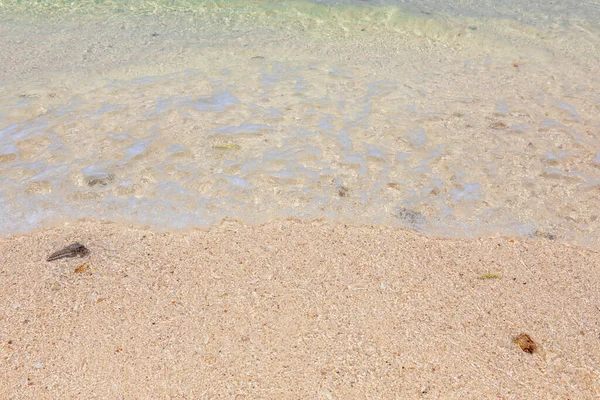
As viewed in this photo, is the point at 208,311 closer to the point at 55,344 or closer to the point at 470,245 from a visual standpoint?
the point at 55,344

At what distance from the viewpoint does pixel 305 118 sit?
472 centimetres

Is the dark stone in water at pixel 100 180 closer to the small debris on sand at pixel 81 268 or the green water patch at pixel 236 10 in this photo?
the small debris on sand at pixel 81 268

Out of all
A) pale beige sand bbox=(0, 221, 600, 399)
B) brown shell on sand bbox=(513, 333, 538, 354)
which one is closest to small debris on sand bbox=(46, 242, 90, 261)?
pale beige sand bbox=(0, 221, 600, 399)

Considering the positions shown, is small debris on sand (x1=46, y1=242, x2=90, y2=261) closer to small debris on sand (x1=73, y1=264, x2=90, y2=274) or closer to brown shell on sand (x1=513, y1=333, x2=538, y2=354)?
→ small debris on sand (x1=73, y1=264, x2=90, y2=274)

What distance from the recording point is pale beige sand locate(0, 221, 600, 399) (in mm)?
2393

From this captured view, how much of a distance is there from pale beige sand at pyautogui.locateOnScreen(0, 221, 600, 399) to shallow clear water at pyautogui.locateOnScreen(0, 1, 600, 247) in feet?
0.92

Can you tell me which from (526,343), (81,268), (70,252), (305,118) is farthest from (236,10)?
(526,343)

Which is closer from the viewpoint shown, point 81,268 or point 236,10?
point 81,268

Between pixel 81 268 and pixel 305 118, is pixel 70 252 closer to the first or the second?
pixel 81 268

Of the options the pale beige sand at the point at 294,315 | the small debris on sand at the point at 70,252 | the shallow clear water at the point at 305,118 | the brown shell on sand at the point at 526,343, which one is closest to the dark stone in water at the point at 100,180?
the shallow clear water at the point at 305,118

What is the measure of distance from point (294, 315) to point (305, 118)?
2.33 m

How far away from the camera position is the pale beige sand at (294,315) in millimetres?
2393

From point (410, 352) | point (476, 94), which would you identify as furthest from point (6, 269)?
point (476, 94)

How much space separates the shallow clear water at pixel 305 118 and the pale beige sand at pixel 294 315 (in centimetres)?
28
